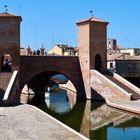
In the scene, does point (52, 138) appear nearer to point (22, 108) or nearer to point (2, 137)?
point (2, 137)

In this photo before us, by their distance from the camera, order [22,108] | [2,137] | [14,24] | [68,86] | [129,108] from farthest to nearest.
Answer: [68,86], [14,24], [129,108], [22,108], [2,137]

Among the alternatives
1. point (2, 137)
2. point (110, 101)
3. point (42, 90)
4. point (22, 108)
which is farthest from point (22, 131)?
point (42, 90)

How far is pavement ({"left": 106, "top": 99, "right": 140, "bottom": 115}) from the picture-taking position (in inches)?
807

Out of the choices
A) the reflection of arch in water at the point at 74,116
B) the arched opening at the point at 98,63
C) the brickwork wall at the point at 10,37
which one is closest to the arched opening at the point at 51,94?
the reflection of arch in water at the point at 74,116

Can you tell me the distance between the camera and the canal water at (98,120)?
16.4 metres

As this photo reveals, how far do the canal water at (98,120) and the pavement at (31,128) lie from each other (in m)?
1.81

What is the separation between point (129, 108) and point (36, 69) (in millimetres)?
9746

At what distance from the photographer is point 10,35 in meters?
26.3

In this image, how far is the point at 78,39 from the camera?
3023 centimetres

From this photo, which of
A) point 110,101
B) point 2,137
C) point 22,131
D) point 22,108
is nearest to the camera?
point 2,137

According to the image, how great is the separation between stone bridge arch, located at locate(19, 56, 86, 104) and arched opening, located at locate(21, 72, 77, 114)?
60.1 inches

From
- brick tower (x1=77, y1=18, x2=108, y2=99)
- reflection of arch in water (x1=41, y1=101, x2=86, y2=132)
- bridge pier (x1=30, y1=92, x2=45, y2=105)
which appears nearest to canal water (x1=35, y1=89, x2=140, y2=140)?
reflection of arch in water (x1=41, y1=101, x2=86, y2=132)

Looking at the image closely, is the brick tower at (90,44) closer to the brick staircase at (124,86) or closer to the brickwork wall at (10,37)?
the brick staircase at (124,86)

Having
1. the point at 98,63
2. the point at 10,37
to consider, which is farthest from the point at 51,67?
the point at 10,37
